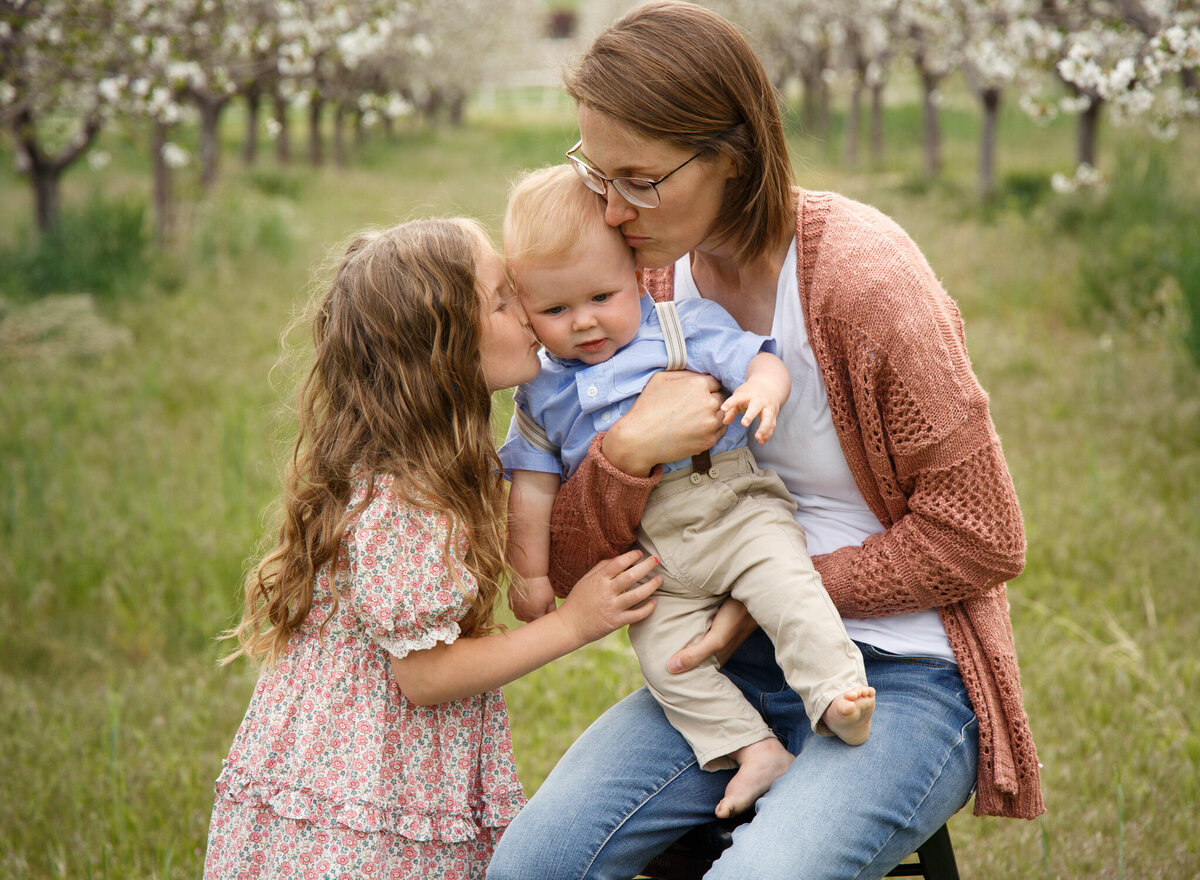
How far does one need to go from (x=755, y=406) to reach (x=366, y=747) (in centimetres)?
84

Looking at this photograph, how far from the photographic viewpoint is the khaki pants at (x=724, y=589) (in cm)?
174

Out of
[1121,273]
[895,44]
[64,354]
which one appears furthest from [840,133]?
[64,354]

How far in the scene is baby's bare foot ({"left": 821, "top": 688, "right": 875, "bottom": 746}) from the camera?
1644mm

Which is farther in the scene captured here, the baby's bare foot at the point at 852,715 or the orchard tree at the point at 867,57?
the orchard tree at the point at 867,57

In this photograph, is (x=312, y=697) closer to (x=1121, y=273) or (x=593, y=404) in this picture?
(x=593, y=404)

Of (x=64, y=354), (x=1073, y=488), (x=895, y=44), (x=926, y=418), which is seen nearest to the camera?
(x=926, y=418)

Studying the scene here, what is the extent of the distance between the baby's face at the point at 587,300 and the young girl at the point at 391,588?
0.05 m

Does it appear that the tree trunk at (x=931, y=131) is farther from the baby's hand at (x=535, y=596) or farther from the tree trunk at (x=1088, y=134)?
the baby's hand at (x=535, y=596)

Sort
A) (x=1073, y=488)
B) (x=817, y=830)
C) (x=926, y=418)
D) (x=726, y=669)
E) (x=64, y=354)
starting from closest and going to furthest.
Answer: (x=817, y=830)
(x=926, y=418)
(x=726, y=669)
(x=1073, y=488)
(x=64, y=354)

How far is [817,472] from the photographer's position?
1936 mm

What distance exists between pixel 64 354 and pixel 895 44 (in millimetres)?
8501

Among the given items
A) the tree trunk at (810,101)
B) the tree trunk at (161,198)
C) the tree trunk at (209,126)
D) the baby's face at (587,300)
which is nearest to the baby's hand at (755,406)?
the baby's face at (587,300)

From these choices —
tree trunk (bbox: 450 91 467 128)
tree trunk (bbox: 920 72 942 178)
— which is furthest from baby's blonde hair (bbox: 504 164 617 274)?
tree trunk (bbox: 450 91 467 128)

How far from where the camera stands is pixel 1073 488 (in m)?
4.53
